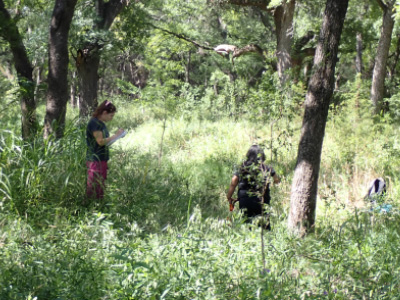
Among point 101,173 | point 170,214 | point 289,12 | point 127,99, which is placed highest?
point 289,12

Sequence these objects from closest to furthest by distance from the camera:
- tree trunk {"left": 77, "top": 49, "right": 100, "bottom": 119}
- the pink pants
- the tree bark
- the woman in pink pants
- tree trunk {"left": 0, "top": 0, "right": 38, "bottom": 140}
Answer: the pink pants < the woman in pink pants < tree trunk {"left": 0, "top": 0, "right": 38, "bottom": 140} < the tree bark < tree trunk {"left": 77, "top": 49, "right": 100, "bottom": 119}

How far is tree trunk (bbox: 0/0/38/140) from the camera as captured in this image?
5.66 m

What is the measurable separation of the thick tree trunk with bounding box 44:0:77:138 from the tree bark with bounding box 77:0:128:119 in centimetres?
478

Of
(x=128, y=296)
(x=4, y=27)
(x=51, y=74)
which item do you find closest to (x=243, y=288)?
(x=128, y=296)

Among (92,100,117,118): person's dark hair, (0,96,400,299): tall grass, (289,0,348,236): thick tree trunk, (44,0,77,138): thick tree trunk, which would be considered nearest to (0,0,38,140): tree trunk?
(44,0,77,138): thick tree trunk

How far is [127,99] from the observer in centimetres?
1341

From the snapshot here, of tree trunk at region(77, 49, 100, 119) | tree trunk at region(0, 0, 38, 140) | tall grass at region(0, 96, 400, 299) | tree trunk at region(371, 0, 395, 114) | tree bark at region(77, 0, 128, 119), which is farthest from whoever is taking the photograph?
tree trunk at region(371, 0, 395, 114)

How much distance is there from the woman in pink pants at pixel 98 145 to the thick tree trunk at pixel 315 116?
240 centimetres

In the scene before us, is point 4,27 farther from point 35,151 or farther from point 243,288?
point 243,288

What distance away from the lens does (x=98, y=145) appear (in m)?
5.25

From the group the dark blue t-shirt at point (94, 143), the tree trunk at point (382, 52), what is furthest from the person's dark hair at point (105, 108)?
the tree trunk at point (382, 52)

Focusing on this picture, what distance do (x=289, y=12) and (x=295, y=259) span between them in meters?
10.2

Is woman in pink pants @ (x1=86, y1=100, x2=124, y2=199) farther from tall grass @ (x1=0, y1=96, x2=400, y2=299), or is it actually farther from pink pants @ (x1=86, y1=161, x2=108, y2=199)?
tall grass @ (x1=0, y1=96, x2=400, y2=299)

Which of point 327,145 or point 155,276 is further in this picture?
point 327,145
